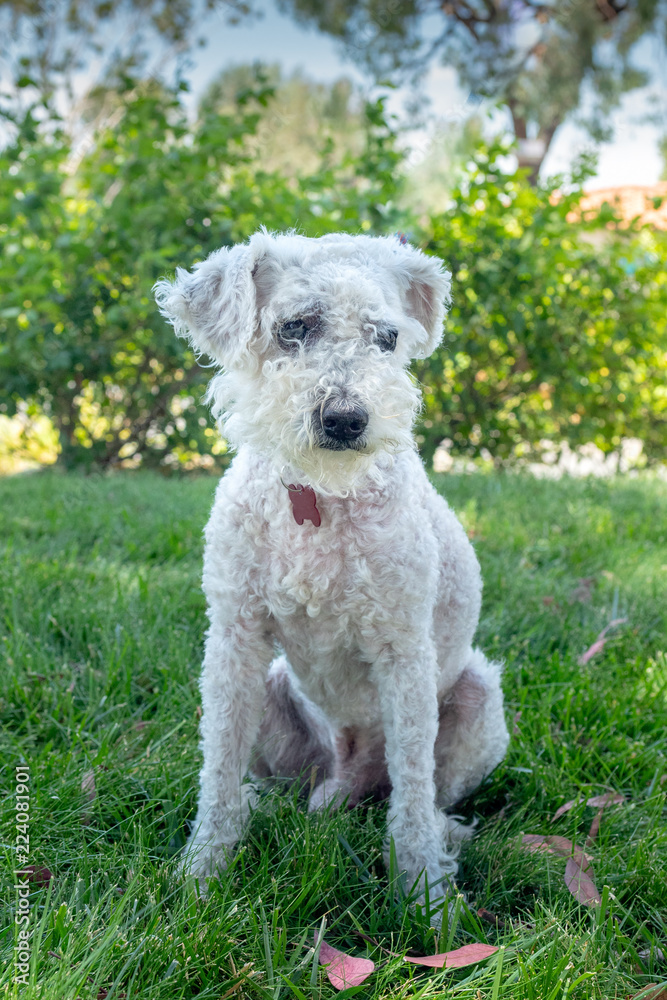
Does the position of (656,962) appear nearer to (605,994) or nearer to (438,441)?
(605,994)

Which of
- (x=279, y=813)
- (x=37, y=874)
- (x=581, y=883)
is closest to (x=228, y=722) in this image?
(x=279, y=813)

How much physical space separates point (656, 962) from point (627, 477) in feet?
16.1

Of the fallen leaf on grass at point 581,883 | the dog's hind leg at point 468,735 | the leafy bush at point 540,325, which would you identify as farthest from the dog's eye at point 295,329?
the leafy bush at point 540,325

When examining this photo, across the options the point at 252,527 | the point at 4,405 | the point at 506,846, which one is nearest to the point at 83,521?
the point at 4,405

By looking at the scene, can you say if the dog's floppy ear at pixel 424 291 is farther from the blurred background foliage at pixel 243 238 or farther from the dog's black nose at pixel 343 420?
the blurred background foliage at pixel 243 238

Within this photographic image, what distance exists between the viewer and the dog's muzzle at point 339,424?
1.64 m

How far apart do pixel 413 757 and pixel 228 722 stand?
474 millimetres

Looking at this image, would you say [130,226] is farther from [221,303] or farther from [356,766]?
[356,766]

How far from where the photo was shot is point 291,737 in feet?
7.51

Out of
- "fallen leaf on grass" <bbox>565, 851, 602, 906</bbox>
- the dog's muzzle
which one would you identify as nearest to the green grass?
"fallen leaf on grass" <bbox>565, 851, 602, 906</bbox>

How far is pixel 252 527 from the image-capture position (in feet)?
6.00

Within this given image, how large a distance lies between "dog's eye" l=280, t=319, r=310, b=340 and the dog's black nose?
22 centimetres

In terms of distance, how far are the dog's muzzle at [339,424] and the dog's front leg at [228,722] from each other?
527 millimetres

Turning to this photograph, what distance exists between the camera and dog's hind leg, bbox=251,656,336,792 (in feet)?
7.28
